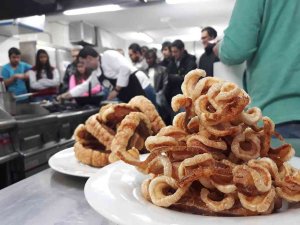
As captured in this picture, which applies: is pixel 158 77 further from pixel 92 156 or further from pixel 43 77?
pixel 92 156

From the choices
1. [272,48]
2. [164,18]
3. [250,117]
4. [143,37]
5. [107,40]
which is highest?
[164,18]

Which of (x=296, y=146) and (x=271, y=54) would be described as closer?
(x=296, y=146)

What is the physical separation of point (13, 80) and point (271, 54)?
3902 millimetres

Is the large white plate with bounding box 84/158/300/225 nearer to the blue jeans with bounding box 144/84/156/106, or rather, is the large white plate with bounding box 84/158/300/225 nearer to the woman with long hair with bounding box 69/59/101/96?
the blue jeans with bounding box 144/84/156/106

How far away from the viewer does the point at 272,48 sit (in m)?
1.03

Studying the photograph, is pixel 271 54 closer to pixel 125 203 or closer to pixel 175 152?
pixel 175 152

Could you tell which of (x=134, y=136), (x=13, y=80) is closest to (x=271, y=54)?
(x=134, y=136)

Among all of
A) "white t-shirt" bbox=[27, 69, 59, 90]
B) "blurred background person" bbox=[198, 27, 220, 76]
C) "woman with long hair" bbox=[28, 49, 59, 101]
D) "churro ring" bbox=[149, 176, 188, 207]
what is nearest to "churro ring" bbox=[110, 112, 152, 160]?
"churro ring" bbox=[149, 176, 188, 207]

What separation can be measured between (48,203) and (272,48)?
790mm

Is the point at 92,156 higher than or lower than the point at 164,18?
lower

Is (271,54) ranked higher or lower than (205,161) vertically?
higher

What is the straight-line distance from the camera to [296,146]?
90 cm

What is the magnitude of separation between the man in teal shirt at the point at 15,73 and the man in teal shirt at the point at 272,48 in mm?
3728

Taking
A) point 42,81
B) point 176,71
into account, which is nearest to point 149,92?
point 176,71
